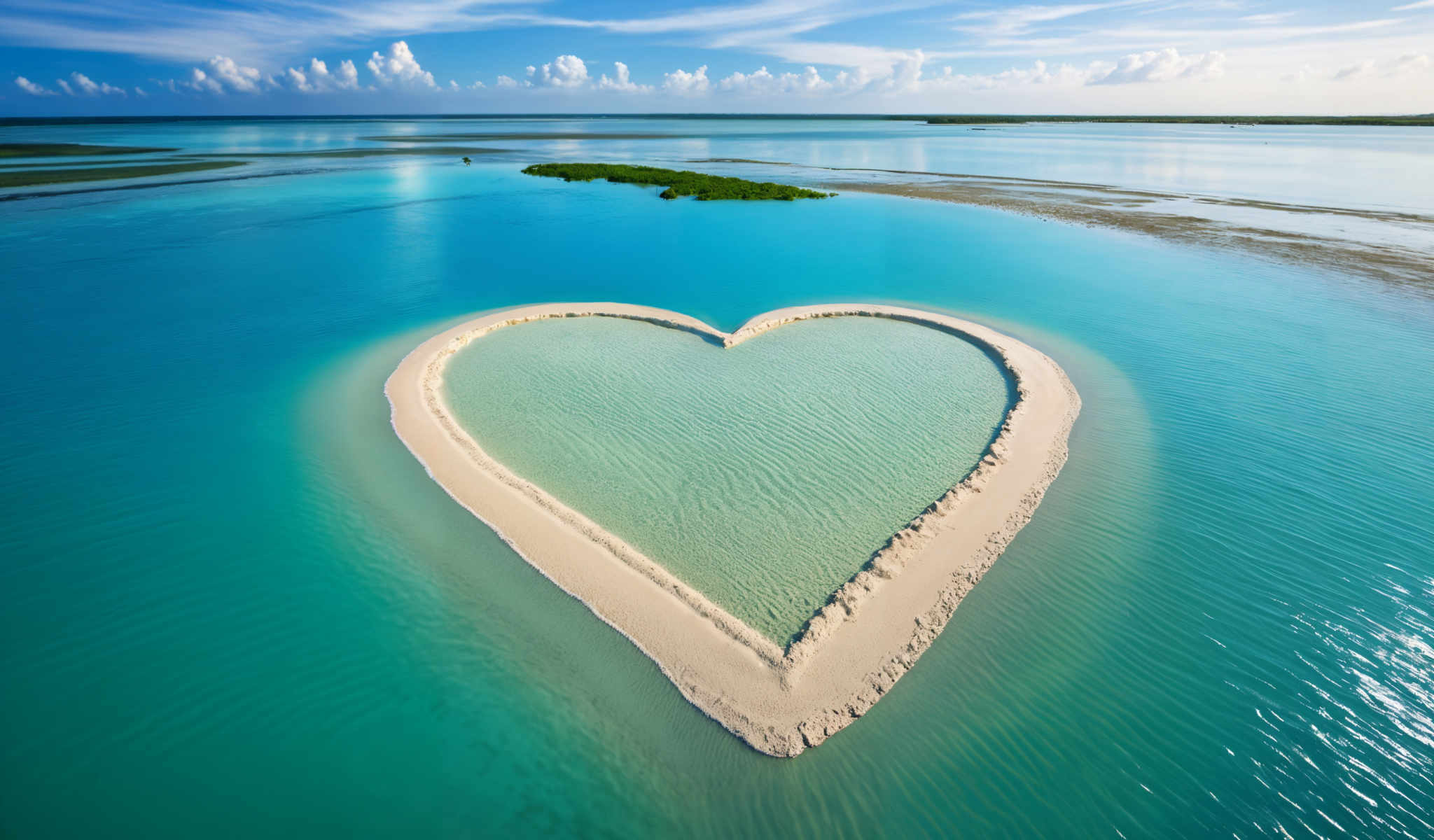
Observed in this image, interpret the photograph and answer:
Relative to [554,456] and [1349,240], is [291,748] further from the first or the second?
[1349,240]

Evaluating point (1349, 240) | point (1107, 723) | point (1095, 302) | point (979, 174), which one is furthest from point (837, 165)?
point (1107, 723)

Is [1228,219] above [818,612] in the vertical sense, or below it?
above

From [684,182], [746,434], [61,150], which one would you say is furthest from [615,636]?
[61,150]

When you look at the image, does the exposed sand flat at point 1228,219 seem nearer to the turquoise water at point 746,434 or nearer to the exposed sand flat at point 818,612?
the turquoise water at point 746,434

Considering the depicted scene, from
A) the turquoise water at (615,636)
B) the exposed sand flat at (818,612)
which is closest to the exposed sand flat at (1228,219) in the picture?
the turquoise water at (615,636)

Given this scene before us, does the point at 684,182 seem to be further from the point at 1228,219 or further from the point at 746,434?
the point at 746,434

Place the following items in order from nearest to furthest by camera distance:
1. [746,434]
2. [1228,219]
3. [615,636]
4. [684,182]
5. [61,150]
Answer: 1. [615,636]
2. [746,434]
3. [1228,219]
4. [684,182]
5. [61,150]
